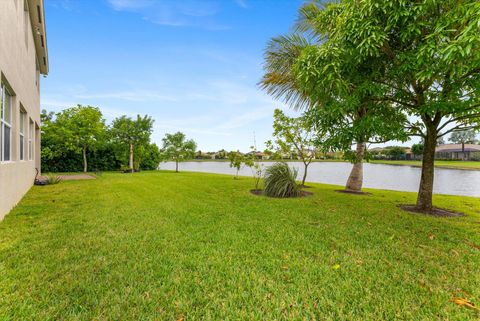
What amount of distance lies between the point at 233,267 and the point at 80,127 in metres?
18.5

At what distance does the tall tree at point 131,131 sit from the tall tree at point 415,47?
59.0 feet

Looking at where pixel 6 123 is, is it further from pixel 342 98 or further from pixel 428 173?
pixel 428 173

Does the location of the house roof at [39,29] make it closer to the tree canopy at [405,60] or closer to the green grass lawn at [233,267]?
the green grass lawn at [233,267]

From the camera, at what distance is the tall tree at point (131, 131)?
19.3 metres

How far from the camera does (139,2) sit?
9.53 metres

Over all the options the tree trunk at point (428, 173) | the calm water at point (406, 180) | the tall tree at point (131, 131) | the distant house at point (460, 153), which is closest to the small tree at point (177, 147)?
the tall tree at point (131, 131)

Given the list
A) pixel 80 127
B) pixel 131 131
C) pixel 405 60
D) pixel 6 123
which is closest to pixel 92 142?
pixel 80 127

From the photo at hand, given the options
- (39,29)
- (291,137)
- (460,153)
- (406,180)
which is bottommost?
(406,180)

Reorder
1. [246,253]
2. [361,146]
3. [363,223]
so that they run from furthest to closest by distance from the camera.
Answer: [361,146] < [363,223] < [246,253]

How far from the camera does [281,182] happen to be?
789cm

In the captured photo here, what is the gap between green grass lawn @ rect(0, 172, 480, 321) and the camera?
1922 millimetres

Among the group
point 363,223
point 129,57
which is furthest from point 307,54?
point 129,57

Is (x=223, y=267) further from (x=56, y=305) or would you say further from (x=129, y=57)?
(x=129, y=57)

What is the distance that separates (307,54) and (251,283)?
411 cm
